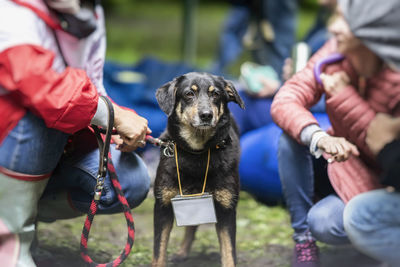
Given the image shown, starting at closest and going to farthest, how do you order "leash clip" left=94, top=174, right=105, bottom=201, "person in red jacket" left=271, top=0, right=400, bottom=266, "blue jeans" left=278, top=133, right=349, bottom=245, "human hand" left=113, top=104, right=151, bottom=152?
"person in red jacket" left=271, top=0, right=400, bottom=266 → "human hand" left=113, top=104, right=151, bottom=152 → "leash clip" left=94, top=174, right=105, bottom=201 → "blue jeans" left=278, top=133, right=349, bottom=245

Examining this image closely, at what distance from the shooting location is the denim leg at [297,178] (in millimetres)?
2314

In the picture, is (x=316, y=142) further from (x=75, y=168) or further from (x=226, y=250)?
(x=75, y=168)

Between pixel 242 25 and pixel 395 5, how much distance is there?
4.37 meters

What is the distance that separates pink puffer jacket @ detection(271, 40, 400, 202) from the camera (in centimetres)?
183

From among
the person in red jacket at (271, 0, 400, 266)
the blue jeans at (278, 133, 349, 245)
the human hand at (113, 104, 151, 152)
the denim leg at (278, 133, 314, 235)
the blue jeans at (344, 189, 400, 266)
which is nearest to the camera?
the person in red jacket at (271, 0, 400, 266)

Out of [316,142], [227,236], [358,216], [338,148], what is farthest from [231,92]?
[358,216]

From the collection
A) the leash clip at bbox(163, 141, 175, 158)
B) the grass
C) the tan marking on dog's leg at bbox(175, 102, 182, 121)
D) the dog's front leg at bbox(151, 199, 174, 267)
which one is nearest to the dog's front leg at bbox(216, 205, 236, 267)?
the grass

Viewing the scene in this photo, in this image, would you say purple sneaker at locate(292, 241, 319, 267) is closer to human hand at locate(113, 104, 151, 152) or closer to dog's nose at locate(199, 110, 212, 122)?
dog's nose at locate(199, 110, 212, 122)

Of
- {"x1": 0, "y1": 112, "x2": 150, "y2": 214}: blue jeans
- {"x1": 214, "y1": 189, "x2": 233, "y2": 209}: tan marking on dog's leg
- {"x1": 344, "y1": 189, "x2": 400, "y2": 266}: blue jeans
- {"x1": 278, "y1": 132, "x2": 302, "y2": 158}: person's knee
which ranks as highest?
{"x1": 278, "y1": 132, "x2": 302, "y2": 158}: person's knee

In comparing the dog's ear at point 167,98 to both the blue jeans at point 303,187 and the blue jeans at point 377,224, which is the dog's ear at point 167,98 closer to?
the blue jeans at point 303,187

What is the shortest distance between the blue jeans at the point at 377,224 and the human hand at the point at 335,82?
43 centimetres

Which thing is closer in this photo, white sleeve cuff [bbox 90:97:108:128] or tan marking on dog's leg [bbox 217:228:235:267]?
white sleeve cuff [bbox 90:97:108:128]

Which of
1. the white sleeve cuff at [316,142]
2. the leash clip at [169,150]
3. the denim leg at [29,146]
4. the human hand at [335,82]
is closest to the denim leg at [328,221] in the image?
the white sleeve cuff at [316,142]

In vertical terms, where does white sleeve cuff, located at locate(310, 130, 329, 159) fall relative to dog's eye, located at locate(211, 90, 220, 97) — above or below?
below
